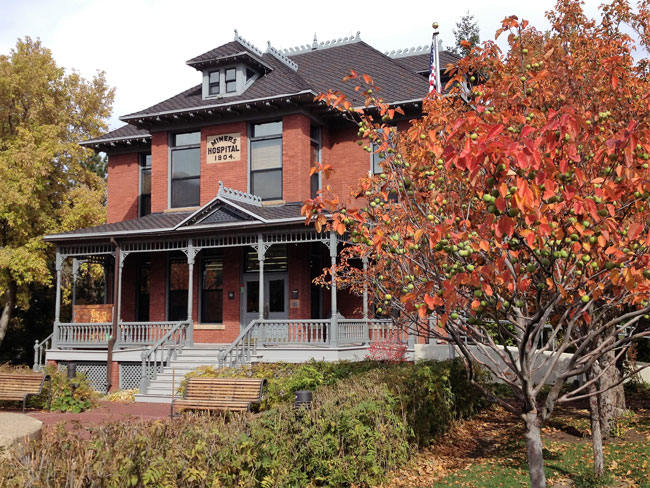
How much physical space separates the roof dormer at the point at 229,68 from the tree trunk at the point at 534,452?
1881cm

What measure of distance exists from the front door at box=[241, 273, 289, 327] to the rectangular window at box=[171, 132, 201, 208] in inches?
153

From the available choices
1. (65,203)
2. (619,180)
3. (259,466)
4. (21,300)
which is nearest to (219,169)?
(65,203)

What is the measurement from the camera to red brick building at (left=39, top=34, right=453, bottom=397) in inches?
773

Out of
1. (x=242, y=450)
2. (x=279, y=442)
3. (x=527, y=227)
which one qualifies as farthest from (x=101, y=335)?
(x=527, y=227)

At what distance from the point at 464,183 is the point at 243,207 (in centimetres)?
1314

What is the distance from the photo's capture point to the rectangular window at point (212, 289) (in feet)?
73.5

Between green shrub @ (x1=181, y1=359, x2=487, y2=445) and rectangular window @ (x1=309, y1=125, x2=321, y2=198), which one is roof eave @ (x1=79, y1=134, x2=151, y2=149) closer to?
rectangular window @ (x1=309, y1=125, x2=321, y2=198)

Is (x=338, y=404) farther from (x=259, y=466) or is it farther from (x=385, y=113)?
(x=385, y=113)

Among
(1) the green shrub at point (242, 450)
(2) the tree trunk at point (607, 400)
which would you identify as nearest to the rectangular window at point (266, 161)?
(1) the green shrub at point (242, 450)

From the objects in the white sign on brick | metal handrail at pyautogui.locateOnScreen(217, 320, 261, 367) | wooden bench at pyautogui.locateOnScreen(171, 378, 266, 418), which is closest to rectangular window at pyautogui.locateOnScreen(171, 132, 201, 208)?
the white sign on brick

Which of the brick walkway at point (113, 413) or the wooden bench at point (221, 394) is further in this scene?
the brick walkway at point (113, 413)

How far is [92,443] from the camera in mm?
6059

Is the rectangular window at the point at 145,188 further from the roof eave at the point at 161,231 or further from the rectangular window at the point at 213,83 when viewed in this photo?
the rectangular window at the point at 213,83

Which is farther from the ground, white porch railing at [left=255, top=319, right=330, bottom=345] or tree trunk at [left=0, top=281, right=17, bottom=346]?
tree trunk at [left=0, top=281, right=17, bottom=346]
